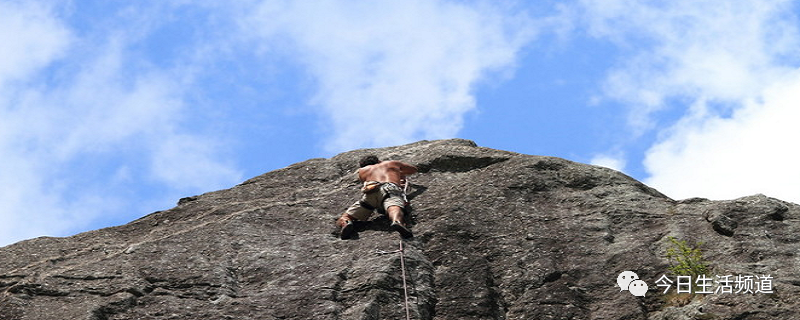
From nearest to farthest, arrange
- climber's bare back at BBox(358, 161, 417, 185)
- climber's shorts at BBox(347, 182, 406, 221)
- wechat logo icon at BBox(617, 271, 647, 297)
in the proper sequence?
wechat logo icon at BBox(617, 271, 647, 297), climber's shorts at BBox(347, 182, 406, 221), climber's bare back at BBox(358, 161, 417, 185)

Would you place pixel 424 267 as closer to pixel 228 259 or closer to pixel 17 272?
pixel 228 259

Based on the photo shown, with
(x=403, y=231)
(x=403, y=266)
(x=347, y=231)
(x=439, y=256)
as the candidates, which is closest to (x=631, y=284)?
(x=439, y=256)

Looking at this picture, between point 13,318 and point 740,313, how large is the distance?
8392mm

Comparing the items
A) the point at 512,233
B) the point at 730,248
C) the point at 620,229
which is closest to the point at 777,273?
the point at 730,248

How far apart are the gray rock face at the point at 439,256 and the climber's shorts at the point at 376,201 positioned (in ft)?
1.02

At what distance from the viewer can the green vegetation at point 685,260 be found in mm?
13219

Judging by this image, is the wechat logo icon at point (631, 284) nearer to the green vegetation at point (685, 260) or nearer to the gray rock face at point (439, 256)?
the gray rock face at point (439, 256)

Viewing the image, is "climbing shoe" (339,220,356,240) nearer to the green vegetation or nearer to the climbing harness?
the climbing harness

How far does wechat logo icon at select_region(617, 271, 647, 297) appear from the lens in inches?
516

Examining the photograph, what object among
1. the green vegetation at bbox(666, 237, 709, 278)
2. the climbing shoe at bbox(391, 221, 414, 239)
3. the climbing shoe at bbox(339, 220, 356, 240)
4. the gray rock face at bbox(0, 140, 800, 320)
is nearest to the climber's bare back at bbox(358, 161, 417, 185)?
the gray rock face at bbox(0, 140, 800, 320)

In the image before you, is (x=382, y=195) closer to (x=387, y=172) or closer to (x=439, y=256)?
(x=387, y=172)

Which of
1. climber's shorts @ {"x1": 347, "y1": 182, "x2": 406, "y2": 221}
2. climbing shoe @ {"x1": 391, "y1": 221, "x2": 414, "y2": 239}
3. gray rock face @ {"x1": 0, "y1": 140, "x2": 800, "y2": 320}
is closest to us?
gray rock face @ {"x1": 0, "y1": 140, "x2": 800, "y2": 320}

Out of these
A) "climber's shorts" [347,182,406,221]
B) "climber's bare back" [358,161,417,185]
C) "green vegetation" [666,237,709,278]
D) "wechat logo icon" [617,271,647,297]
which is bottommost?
"wechat logo icon" [617,271,647,297]

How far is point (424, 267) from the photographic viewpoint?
13711 mm
